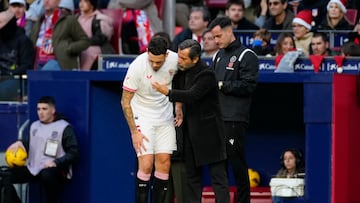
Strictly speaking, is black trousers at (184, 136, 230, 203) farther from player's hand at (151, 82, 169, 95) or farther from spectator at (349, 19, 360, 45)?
spectator at (349, 19, 360, 45)

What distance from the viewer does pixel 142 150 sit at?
12914 millimetres

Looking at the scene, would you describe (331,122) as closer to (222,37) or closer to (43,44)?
(222,37)

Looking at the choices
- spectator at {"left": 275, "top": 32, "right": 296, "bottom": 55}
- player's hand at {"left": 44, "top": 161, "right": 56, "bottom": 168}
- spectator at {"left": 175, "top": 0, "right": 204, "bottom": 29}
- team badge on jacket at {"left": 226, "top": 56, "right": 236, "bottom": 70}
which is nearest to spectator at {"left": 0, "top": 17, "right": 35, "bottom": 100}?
player's hand at {"left": 44, "top": 161, "right": 56, "bottom": 168}

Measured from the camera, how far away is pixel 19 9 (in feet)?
60.2

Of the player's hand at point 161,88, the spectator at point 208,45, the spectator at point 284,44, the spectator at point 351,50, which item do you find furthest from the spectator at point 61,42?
the player's hand at point 161,88

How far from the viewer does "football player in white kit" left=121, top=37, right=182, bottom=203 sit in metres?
12.9

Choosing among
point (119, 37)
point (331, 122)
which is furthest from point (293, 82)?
point (119, 37)

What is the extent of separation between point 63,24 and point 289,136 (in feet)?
10.9

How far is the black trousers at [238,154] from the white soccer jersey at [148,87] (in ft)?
2.15

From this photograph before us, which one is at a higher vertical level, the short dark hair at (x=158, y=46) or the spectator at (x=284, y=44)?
the spectator at (x=284, y=44)

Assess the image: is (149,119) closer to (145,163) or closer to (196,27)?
(145,163)

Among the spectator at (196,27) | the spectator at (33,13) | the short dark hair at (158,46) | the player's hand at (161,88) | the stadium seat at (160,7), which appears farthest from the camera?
the spectator at (33,13)

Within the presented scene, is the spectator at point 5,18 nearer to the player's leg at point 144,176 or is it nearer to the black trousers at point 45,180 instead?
the black trousers at point 45,180

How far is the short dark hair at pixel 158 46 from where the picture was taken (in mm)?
12695
